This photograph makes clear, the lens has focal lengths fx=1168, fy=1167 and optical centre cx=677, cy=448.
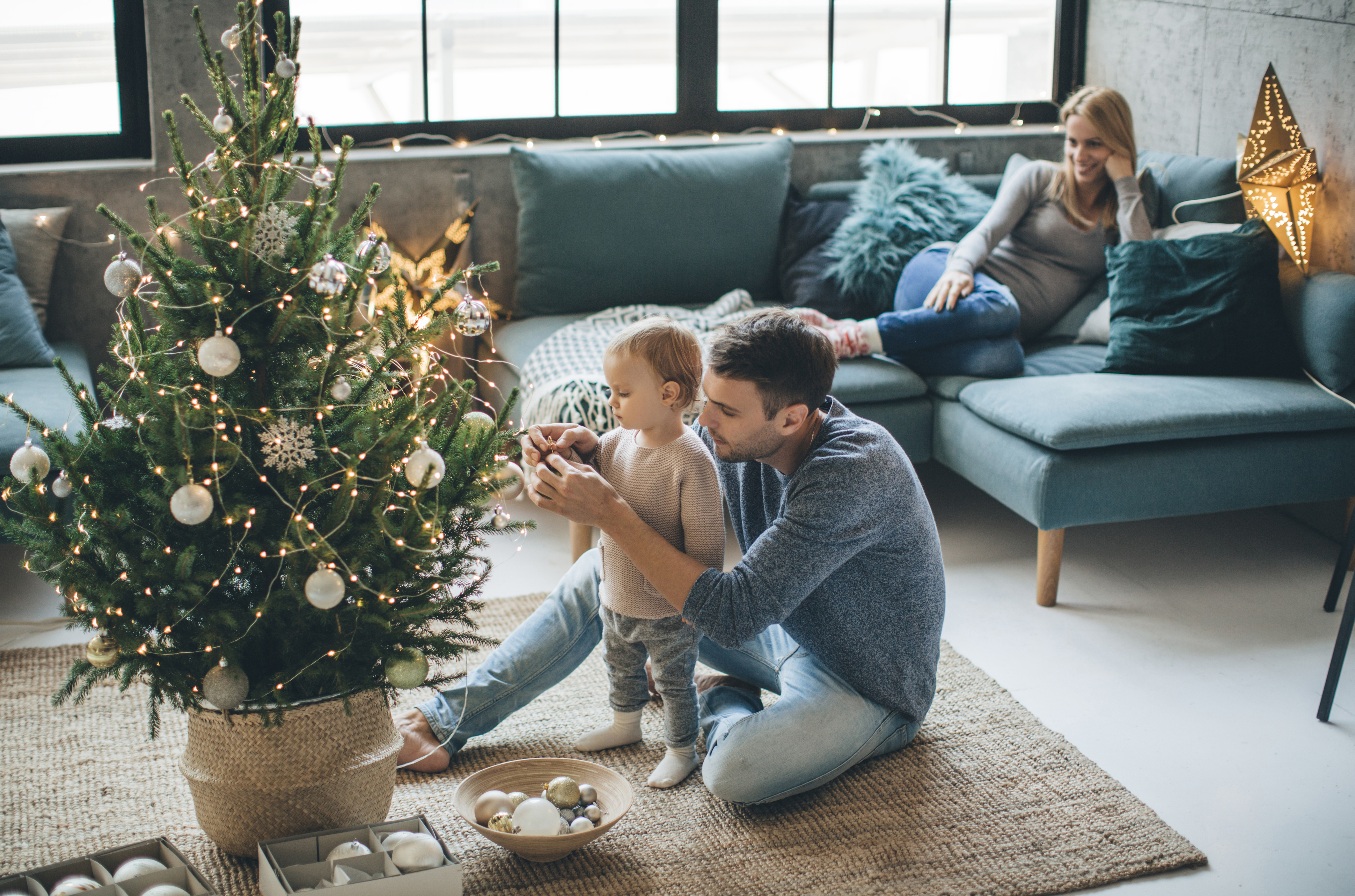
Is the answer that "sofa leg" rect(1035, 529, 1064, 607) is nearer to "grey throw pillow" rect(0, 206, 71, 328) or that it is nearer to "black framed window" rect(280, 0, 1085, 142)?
"black framed window" rect(280, 0, 1085, 142)

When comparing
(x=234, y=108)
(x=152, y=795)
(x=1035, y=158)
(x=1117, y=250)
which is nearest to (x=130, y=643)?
(x=152, y=795)

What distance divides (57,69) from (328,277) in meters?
2.62

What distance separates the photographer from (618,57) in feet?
12.8

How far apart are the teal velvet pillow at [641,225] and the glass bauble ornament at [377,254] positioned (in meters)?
1.92

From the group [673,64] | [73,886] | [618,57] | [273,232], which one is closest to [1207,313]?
[673,64]

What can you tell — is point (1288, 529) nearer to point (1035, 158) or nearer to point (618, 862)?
point (1035, 158)

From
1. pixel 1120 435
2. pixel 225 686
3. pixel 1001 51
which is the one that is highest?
pixel 1001 51

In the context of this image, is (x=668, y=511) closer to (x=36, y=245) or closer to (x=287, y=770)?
(x=287, y=770)

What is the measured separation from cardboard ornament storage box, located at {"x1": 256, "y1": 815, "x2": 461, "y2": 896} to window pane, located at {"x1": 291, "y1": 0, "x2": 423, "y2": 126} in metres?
2.70

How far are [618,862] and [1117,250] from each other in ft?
7.03

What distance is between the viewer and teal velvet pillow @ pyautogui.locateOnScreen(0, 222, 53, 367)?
297 centimetres

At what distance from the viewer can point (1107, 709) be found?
221 centimetres

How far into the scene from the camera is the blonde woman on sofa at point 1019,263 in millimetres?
3033

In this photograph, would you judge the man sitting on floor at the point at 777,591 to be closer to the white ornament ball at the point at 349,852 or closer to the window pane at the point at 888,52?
the white ornament ball at the point at 349,852
